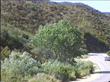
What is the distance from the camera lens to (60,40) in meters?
47.7

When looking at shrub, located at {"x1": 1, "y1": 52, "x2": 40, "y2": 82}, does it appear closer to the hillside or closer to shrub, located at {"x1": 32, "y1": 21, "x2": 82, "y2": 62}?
shrub, located at {"x1": 32, "y1": 21, "x2": 82, "y2": 62}

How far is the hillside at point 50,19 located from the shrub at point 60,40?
30.0 metres

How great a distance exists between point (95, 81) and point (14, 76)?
483 inches

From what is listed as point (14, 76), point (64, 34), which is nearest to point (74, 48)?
point (64, 34)

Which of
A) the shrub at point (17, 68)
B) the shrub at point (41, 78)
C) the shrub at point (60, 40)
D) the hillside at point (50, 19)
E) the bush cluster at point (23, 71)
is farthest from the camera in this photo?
the hillside at point (50, 19)

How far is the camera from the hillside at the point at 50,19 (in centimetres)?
9462

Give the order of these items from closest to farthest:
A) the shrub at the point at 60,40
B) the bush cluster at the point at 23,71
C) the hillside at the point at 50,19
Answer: the bush cluster at the point at 23,71, the shrub at the point at 60,40, the hillside at the point at 50,19

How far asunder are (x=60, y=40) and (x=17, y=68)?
20.7 m

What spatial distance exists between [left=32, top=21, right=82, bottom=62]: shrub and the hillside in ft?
98.5

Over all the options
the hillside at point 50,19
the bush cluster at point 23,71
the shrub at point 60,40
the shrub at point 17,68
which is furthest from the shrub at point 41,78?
the hillside at point 50,19

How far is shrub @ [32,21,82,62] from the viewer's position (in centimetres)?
4725

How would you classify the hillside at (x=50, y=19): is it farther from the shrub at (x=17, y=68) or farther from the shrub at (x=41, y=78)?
the shrub at (x=41, y=78)

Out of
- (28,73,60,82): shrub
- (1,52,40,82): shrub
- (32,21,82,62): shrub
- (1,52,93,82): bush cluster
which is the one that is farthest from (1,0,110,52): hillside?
(28,73,60,82): shrub

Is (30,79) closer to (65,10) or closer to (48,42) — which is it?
(48,42)
